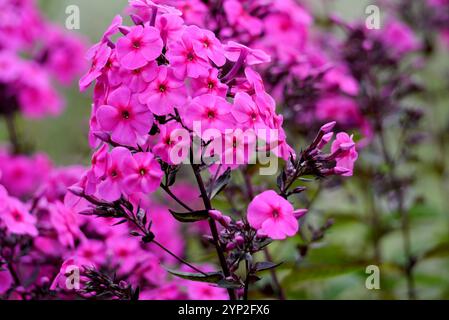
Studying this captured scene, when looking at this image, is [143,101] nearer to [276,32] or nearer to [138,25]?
[138,25]

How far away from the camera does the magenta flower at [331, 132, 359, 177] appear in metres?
1.30

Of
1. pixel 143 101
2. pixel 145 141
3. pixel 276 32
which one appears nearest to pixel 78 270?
pixel 145 141

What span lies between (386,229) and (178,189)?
845 millimetres

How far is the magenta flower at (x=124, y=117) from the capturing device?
123 centimetres

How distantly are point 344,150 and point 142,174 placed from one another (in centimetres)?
37

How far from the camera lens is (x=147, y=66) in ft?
4.07

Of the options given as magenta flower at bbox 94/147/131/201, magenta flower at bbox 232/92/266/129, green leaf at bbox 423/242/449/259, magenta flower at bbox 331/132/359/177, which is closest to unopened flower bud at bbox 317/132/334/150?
magenta flower at bbox 331/132/359/177

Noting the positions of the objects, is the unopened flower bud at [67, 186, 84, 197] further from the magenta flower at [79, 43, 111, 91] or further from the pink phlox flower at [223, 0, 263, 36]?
the pink phlox flower at [223, 0, 263, 36]

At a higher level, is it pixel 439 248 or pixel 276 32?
pixel 276 32

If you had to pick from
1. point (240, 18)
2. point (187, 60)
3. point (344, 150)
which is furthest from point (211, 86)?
point (240, 18)

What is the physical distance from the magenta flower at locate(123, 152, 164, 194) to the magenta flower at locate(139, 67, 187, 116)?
84 mm

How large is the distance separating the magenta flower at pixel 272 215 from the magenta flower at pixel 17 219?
580 mm

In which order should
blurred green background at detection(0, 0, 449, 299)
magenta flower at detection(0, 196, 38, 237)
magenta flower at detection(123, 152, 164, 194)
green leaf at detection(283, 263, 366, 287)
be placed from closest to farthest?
1. magenta flower at detection(123, 152, 164, 194)
2. magenta flower at detection(0, 196, 38, 237)
3. green leaf at detection(283, 263, 366, 287)
4. blurred green background at detection(0, 0, 449, 299)

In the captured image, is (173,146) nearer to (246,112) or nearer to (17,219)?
(246,112)
